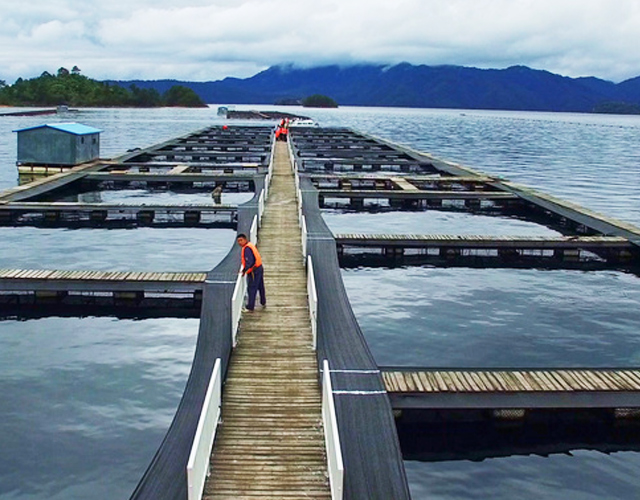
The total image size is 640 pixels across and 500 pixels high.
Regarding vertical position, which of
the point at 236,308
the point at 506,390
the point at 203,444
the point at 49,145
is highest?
the point at 49,145

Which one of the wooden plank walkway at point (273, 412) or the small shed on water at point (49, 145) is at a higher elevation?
the small shed on water at point (49, 145)

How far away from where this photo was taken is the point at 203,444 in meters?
11.2

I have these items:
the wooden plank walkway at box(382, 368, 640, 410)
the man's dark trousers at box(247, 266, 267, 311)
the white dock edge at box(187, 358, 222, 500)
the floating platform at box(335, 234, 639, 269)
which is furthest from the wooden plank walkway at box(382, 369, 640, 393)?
the floating platform at box(335, 234, 639, 269)

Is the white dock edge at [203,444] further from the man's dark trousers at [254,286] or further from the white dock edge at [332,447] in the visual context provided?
the man's dark trousers at [254,286]

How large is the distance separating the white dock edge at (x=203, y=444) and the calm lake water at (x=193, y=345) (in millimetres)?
3089

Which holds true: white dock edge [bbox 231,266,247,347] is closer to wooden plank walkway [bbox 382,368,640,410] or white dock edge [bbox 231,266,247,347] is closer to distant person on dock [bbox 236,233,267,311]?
distant person on dock [bbox 236,233,267,311]

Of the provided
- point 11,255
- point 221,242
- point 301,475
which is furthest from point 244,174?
point 301,475

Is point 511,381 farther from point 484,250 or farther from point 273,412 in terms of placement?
point 484,250

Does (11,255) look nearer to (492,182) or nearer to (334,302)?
(334,302)

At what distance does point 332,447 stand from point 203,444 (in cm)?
214

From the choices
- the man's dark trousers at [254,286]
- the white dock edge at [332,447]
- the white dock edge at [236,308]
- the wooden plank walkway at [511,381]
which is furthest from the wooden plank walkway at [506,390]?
the man's dark trousers at [254,286]

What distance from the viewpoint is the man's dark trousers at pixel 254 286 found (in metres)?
18.7

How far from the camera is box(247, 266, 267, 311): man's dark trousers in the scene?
1873cm

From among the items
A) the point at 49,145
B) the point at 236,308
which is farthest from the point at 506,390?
the point at 49,145
